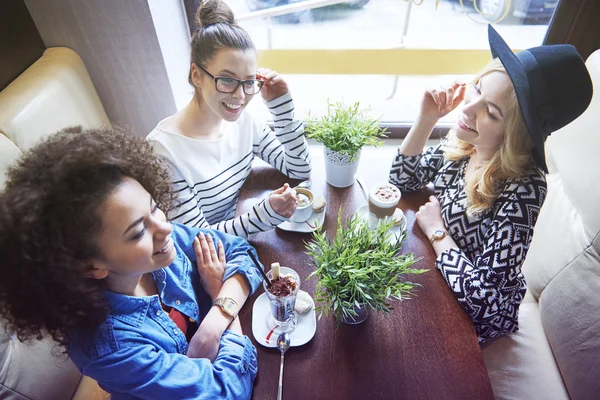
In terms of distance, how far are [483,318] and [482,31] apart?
58.1 inches

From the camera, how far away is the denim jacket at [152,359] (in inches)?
29.5

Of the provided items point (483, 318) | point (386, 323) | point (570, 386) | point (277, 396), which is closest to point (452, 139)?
point (483, 318)

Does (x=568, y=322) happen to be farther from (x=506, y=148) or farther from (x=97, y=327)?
(x=97, y=327)

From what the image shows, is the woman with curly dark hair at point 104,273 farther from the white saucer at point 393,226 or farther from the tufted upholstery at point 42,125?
the white saucer at point 393,226

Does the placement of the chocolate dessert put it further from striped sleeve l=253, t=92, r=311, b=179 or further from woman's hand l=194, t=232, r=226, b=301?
striped sleeve l=253, t=92, r=311, b=179

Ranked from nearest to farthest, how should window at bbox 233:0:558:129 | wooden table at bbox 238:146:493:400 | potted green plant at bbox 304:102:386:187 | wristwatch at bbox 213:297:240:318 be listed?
wooden table at bbox 238:146:493:400, wristwatch at bbox 213:297:240:318, potted green plant at bbox 304:102:386:187, window at bbox 233:0:558:129

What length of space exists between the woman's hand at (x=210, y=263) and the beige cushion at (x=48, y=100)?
731 mm

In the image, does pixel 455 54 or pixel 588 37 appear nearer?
pixel 588 37

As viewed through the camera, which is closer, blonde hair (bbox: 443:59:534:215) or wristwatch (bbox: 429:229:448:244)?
blonde hair (bbox: 443:59:534:215)

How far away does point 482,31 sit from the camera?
182 cm

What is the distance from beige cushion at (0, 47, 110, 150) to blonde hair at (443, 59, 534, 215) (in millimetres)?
1483

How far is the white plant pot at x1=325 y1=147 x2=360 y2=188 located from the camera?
4.11ft

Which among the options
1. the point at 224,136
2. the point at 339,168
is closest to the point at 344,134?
the point at 339,168

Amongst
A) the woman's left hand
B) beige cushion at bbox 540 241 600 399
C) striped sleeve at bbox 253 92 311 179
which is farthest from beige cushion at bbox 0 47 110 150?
beige cushion at bbox 540 241 600 399
